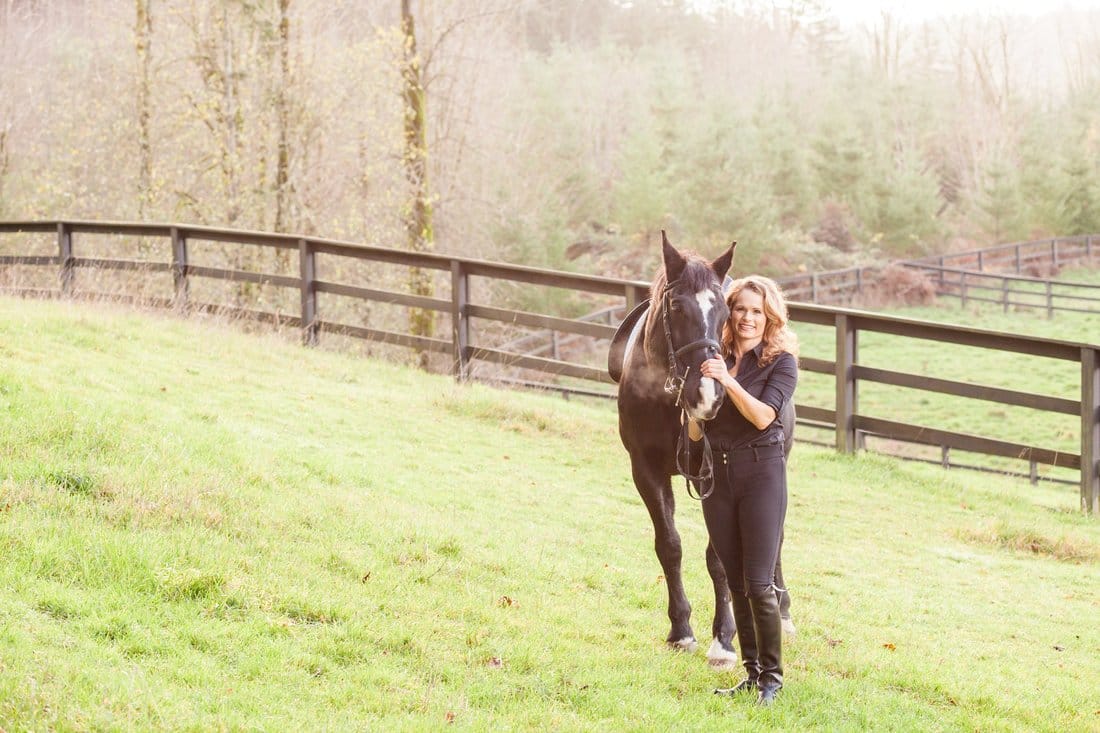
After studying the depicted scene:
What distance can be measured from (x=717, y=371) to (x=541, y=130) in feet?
136

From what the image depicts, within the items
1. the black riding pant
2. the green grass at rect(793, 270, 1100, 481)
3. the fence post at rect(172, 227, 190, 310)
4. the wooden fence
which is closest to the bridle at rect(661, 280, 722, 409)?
the black riding pant

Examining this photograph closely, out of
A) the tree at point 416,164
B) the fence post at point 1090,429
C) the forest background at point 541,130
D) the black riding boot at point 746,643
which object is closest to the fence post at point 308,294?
the tree at point 416,164

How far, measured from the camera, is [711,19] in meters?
62.5

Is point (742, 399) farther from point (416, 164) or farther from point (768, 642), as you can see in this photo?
point (416, 164)

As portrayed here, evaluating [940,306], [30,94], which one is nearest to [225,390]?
[30,94]

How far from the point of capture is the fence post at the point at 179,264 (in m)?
13.1

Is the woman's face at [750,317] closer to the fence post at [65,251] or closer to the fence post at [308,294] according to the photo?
the fence post at [308,294]

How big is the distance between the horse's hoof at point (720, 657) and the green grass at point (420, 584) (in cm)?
5

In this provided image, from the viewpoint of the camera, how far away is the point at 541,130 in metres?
44.2

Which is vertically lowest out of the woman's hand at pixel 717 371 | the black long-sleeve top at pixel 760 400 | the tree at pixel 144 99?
the black long-sleeve top at pixel 760 400

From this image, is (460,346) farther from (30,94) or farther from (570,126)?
(570,126)

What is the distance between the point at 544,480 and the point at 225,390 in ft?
9.49

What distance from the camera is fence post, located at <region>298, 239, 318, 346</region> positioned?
12.4 m

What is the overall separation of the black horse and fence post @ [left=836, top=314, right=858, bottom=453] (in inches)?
174
